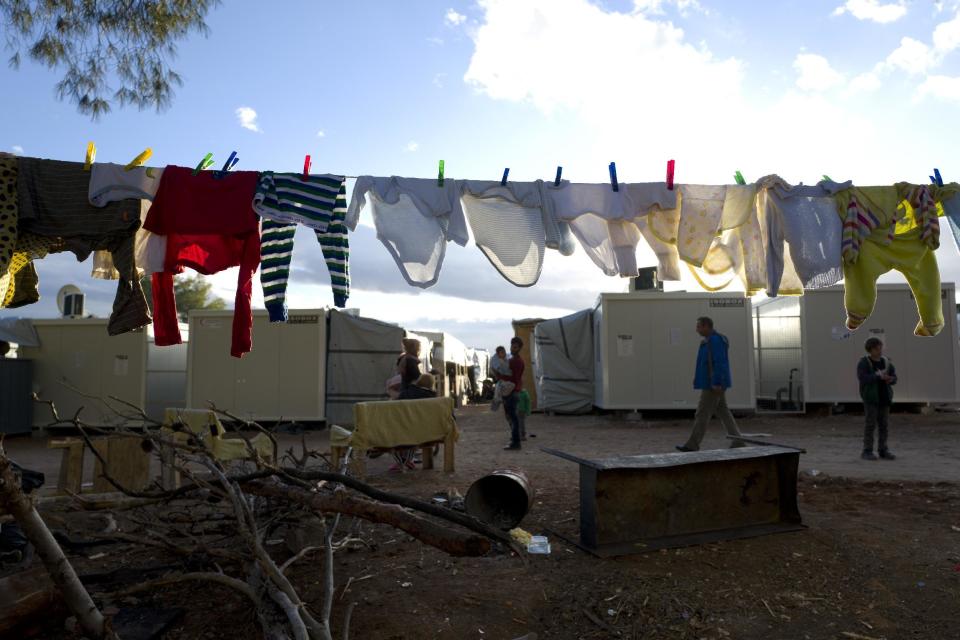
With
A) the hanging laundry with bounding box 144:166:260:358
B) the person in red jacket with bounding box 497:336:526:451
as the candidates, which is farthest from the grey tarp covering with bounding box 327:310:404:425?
the hanging laundry with bounding box 144:166:260:358

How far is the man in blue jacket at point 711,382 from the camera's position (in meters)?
7.57

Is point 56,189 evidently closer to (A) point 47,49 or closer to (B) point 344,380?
(A) point 47,49

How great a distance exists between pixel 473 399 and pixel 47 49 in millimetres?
20045

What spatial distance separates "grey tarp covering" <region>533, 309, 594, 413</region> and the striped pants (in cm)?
1094

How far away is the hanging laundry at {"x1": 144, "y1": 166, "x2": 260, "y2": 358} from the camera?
200 inches

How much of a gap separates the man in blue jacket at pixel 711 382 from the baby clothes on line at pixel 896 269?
7.12ft

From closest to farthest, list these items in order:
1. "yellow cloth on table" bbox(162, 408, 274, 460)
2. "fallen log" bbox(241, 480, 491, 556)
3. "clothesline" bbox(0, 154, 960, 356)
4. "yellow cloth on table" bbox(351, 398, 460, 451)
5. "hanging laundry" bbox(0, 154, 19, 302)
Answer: "fallen log" bbox(241, 480, 491, 556) → "hanging laundry" bbox(0, 154, 19, 302) → "clothesline" bbox(0, 154, 960, 356) → "yellow cloth on table" bbox(162, 408, 274, 460) → "yellow cloth on table" bbox(351, 398, 460, 451)

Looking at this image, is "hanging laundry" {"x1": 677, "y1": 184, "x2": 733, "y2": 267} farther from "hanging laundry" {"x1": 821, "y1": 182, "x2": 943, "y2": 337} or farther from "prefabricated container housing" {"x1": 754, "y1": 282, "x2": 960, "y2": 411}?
"prefabricated container housing" {"x1": 754, "y1": 282, "x2": 960, "y2": 411}

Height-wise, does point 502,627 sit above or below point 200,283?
below

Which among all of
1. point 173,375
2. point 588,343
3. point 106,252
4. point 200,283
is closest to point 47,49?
point 106,252

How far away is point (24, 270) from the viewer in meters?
5.56

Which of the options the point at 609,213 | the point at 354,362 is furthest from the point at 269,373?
the point at 609,213

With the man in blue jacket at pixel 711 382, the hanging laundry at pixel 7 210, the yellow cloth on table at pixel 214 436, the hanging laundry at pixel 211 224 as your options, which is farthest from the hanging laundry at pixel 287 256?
the man in blue jacket at pixel 711 382

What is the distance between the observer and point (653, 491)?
4.57 metres
